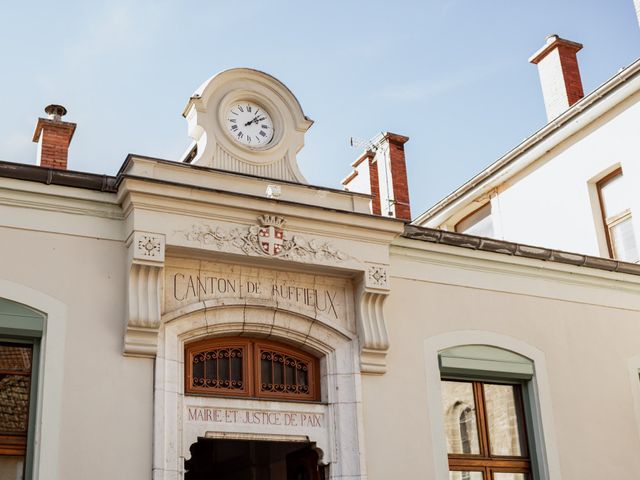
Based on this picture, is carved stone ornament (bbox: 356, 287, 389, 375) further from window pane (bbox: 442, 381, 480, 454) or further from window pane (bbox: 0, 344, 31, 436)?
window pane (bbox: 0, 344, 31, 436)

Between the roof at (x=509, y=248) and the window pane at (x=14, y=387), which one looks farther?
the roof at (x=509, y=248)

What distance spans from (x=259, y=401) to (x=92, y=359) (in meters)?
1.89

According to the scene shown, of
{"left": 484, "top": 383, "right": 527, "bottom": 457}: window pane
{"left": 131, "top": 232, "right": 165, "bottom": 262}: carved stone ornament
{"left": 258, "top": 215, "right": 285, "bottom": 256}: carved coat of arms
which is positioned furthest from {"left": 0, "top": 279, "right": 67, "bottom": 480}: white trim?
{"left": 484, "top": 383, "right": 527, "bottom": 457}: window pane

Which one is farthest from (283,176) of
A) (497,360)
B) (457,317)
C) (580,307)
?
(580,307)

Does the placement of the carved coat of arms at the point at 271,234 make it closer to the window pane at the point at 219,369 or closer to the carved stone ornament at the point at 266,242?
the carved stone ornament at the point at 266,242

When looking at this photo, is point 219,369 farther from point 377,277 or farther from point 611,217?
point 611,217

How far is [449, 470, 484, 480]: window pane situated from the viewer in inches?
437

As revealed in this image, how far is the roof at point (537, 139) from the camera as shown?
1535 cm

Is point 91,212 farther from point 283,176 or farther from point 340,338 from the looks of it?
point 340,338

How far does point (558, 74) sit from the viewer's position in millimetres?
18188

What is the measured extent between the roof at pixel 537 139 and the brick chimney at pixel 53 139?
27.4ft

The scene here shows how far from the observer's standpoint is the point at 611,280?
1325 cm

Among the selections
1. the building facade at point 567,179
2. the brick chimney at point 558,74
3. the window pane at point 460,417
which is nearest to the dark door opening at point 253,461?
the window pane at point 460,417

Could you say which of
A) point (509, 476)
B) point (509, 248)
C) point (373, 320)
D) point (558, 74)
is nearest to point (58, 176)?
point (373, 320)
